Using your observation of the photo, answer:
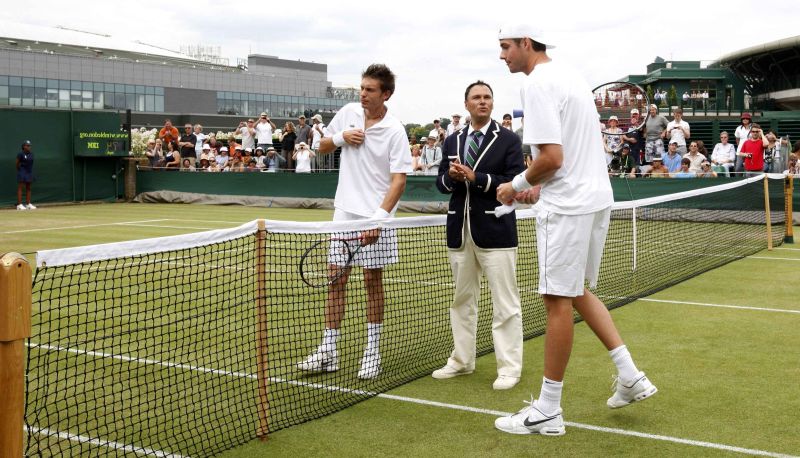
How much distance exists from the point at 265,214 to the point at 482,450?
18767 millimetres

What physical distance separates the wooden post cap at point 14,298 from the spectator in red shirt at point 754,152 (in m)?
19.2

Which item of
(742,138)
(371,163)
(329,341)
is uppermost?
(742,138)

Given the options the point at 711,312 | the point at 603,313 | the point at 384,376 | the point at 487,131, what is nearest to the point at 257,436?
the point at 384,376

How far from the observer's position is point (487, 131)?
20.3 ft

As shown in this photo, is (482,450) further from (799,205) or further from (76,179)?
(76,179)

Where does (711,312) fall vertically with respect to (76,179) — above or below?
below

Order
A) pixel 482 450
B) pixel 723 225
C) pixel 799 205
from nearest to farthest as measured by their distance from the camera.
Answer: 1. pixel 482 450
2. pixel 723 225
3. pixel 799 205

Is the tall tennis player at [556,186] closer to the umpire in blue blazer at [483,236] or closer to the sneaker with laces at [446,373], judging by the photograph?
the umpire in blue blazer at [483,236]

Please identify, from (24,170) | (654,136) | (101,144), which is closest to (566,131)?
(654,136)

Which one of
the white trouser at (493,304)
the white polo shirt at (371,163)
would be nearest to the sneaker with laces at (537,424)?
the white trouser at (493,304)

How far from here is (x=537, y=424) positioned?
16.2 feet

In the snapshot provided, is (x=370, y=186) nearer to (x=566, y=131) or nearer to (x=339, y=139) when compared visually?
(x=339, y=139)

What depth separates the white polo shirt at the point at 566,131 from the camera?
15.6ft

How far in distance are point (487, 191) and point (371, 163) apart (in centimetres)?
91
